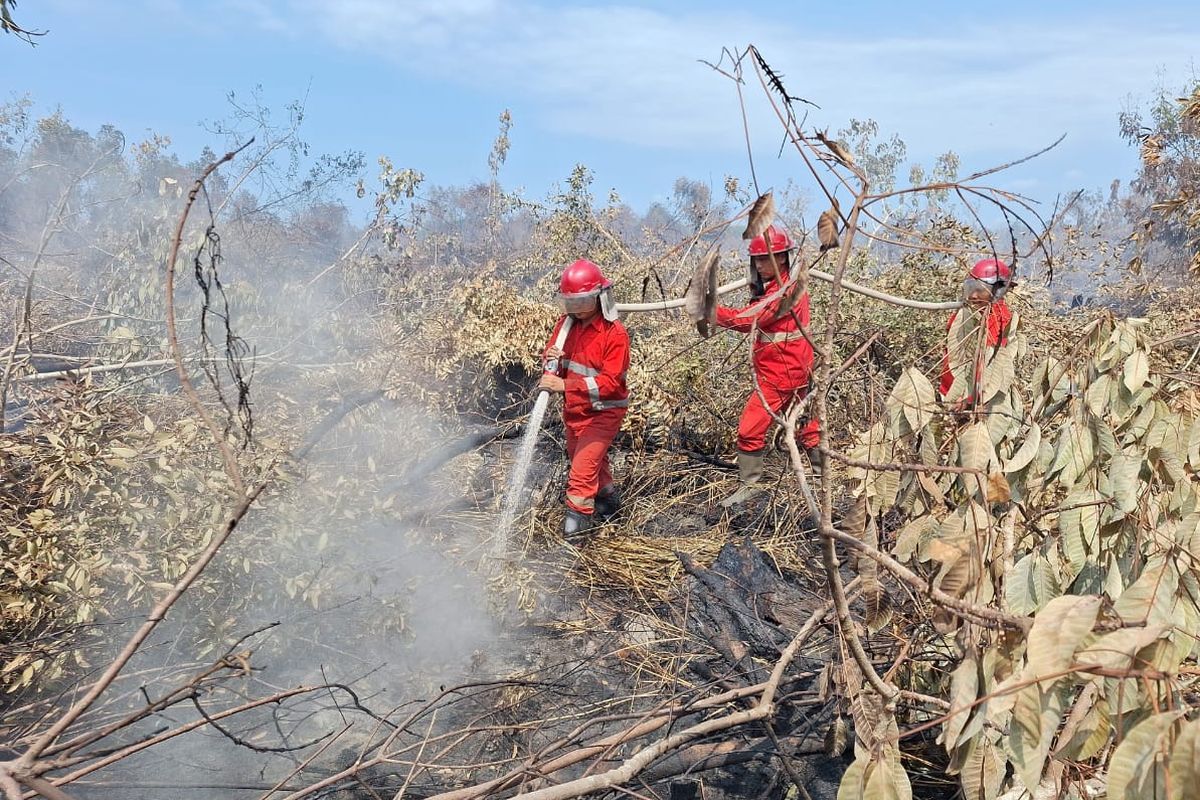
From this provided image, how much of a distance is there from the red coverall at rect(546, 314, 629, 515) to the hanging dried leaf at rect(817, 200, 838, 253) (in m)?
3.27

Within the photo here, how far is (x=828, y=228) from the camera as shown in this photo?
5.73 feet

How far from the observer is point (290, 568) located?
3.90 meters

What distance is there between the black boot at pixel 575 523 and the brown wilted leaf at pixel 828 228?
137 inches

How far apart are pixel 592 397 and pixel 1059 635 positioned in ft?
12.4

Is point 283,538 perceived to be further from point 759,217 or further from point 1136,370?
point 1136,370

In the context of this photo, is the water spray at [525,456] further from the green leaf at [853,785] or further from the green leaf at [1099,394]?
the green leaf at [853,785]

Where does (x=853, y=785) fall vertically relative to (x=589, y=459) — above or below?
above

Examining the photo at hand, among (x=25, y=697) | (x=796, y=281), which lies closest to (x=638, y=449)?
(x=25, y=697)

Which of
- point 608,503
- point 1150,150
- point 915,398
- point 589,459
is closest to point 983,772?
point 915,398

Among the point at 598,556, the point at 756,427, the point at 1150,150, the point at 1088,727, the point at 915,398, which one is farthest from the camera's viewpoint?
the point at 1150,150

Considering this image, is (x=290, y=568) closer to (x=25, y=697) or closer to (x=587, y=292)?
(x=25, y=697)

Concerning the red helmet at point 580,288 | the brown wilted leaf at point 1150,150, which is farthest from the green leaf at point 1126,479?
the brown wilted leaf at point 1150,150

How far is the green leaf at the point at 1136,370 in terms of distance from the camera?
2.26 meters

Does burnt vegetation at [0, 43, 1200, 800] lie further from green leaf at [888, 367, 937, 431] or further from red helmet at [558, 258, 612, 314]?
red helmet at [558, 258, 612, 314]
